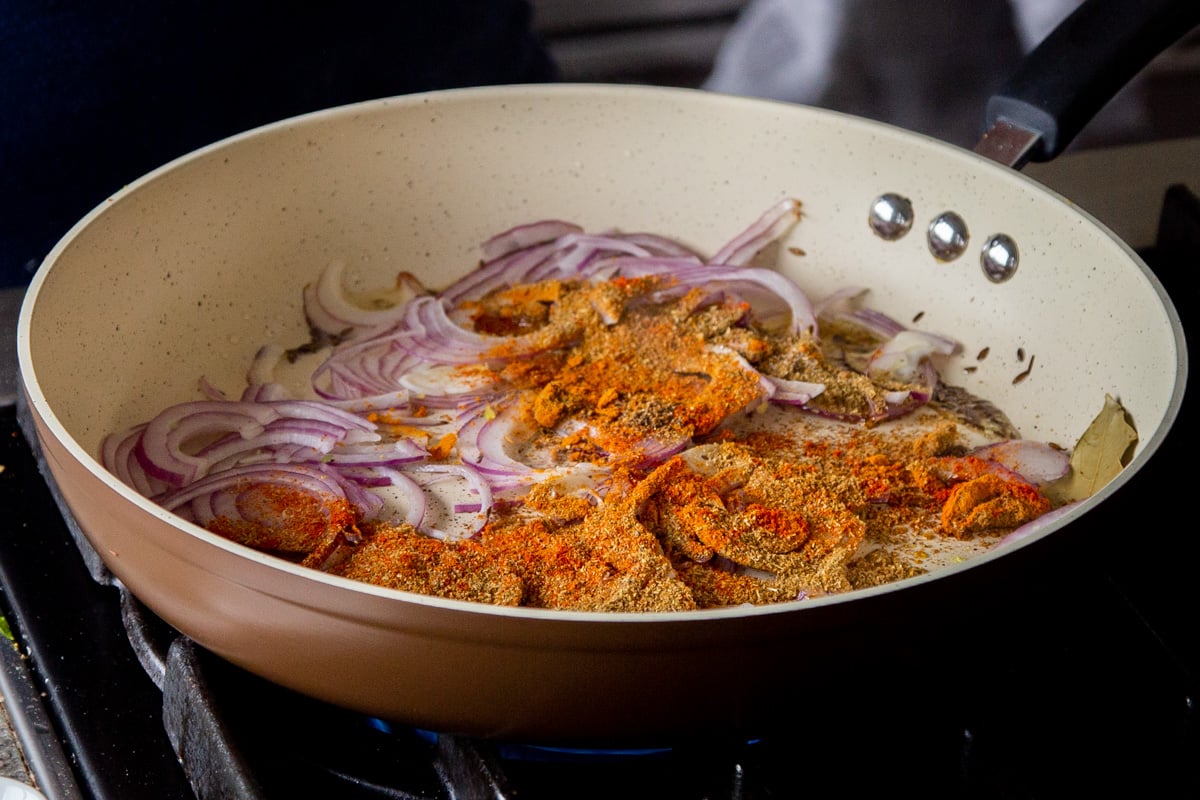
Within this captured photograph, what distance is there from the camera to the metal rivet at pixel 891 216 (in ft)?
3.52

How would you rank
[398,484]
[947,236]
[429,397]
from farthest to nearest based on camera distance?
[947,236]
[429,397]
[398,484]

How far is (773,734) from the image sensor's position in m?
0.64

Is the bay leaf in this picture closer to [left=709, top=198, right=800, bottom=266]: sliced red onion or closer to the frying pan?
the frying pan

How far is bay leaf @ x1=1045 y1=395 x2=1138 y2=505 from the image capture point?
835 mm

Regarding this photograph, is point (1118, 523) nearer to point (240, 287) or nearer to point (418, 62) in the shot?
point (240, 287)

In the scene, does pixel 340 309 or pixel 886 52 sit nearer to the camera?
pixel 340 309

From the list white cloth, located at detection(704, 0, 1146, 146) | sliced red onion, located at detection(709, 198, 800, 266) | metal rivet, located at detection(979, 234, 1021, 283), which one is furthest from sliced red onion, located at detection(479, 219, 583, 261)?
white cloth, located at detection(704, 0, 1146, 146)

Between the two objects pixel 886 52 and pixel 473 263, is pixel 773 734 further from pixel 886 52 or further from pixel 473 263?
pixel 886 52

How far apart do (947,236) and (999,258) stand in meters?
0.05

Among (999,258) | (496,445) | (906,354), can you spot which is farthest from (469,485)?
(999,258)

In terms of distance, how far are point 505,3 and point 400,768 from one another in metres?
1.04

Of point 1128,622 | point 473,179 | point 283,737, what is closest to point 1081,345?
point 1128,622

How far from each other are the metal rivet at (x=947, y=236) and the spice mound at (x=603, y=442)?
0.08 m

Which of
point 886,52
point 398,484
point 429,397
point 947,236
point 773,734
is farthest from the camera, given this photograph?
point 886,52
